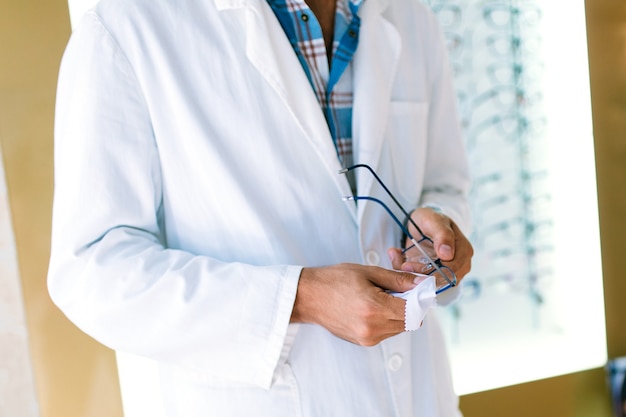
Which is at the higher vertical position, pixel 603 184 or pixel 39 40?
pixel 39 40

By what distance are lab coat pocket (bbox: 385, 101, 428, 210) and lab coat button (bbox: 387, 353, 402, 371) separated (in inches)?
9.7

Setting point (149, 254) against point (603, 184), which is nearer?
point (149, 254)

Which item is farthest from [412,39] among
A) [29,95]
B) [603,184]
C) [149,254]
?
[603,184]

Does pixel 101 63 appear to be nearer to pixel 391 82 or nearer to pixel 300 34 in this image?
pixel 300 34

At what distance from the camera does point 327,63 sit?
0.93m

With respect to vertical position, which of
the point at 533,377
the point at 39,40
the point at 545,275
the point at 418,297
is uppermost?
the point at 39,40

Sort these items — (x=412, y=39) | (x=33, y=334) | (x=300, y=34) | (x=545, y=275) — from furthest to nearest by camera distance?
(x=545, y=275)
(x=33, y=334)
(x=412, y=39)
(x=300, y=34)

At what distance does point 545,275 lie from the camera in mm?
1930

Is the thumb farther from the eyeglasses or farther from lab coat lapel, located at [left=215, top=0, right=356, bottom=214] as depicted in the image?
lab coat lapel, located at [left=215, top=0, right=356, bottom=214]

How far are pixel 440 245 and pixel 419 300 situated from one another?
0.19 m

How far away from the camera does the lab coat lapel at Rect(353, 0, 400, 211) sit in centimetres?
91

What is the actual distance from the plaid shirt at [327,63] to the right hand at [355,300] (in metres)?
0.25

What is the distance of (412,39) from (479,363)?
1128 mm

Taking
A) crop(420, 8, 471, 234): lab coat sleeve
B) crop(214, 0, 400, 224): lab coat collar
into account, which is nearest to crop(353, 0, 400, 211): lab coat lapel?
crop(214, 0, 400, 224): lab coat collar
